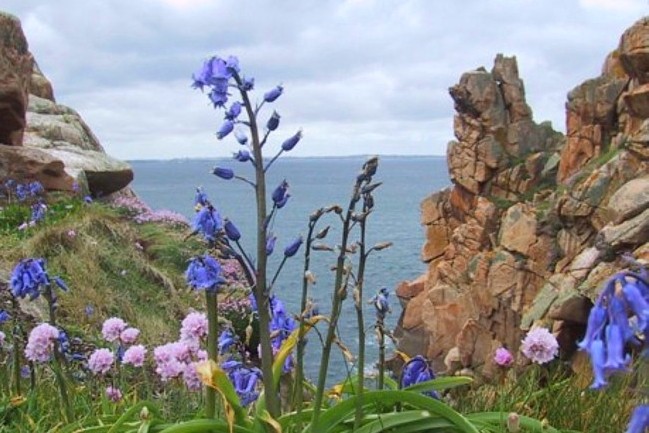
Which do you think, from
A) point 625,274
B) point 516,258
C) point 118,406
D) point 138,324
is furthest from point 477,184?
point 625,274

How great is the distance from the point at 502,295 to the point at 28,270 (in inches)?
1023

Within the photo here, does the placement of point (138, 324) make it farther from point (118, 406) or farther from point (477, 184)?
point (477, 184)

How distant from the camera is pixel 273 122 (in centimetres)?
A: 309

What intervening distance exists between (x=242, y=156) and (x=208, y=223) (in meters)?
0.26

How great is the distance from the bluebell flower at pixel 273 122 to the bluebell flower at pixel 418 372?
46.6 inches

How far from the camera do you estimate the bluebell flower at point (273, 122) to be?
3090 mm

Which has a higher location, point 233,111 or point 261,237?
point 233,111

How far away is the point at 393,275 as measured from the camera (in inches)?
1969

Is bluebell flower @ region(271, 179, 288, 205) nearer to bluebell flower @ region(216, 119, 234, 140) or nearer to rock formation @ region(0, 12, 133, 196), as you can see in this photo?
bluebell flower @ region(216, 119, 234, 140)

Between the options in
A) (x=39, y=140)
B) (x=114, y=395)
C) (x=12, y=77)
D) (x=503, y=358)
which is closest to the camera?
(x=503, y=358)

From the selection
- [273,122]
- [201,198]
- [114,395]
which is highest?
[273,122]

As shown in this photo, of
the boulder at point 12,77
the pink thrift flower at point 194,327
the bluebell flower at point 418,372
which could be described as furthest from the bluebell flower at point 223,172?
the boulder at point 12,77

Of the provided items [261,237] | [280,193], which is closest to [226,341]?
[261,237]

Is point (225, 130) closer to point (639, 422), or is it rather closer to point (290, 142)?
point (290, 142)
